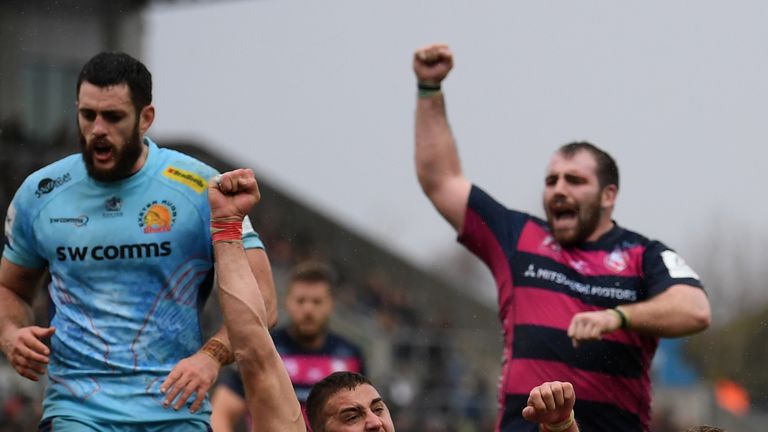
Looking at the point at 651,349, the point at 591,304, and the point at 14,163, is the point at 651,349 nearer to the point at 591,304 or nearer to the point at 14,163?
the point at 591,304

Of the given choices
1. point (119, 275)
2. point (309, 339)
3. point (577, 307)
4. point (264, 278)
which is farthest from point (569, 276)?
point (309, 339)

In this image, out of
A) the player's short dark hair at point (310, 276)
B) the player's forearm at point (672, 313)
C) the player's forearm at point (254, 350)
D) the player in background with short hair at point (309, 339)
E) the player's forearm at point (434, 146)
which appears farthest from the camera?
the player's short dark hair at point (310, 276)

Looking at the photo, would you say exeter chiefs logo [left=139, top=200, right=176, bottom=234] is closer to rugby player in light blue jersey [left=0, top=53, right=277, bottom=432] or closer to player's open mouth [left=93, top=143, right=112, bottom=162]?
rugby player in light blue jersey [left=0, top=53, right=277, bottom=432]

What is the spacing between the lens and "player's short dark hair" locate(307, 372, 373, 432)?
5.55 meters

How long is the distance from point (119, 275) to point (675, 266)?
2.60 meters

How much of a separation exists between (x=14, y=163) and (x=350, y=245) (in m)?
7.60

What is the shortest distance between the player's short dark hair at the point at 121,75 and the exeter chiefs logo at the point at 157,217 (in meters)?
0.39

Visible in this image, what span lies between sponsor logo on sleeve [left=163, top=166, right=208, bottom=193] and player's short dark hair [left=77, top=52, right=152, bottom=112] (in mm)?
301

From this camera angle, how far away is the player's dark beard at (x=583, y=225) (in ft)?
22.5

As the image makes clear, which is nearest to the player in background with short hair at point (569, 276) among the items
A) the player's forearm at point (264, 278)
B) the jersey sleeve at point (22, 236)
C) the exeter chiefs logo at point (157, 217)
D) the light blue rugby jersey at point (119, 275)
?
the player's forearm at point (264, 278)

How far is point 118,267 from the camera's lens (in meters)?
5.62

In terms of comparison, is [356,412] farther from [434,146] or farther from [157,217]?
[434,146]

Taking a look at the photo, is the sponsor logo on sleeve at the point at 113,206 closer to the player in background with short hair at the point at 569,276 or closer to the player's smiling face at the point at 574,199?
the player in background with short hair at the point at 569,276

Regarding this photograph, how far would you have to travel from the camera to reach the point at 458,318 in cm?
3012
